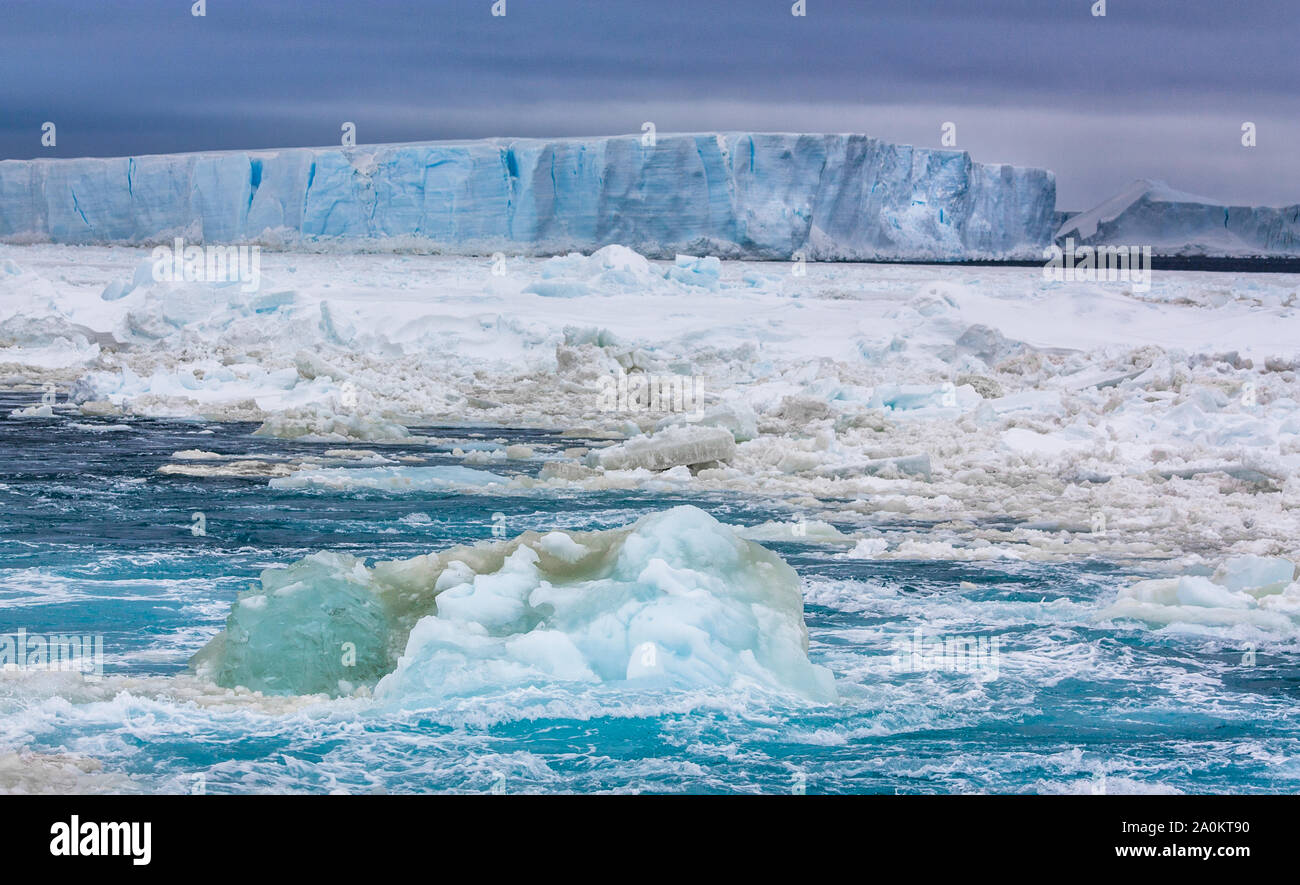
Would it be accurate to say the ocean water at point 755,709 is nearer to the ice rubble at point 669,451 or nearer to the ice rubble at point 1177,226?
the ice rubble at point 669,451

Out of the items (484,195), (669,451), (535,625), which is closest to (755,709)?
(535,625)

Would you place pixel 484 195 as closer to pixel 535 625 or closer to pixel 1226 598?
pixel 1226 598

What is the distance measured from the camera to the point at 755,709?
4.63 metres

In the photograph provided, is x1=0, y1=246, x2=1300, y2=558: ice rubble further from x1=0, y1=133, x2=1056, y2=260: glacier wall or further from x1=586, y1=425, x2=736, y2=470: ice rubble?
x1=0, y1=133, x2=1056, y2=260: glacier wall

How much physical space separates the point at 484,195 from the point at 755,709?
1155 inches

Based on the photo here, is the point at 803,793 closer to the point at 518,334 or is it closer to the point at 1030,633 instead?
the point at 1030,633

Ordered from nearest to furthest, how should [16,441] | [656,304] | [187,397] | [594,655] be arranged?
[594,655] < [16,441] < [187,397] < [656,304]

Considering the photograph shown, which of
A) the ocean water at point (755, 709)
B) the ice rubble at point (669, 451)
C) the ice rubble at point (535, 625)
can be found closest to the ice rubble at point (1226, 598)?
the ocean water at point (755, 709)

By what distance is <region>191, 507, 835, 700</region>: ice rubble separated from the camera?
189 inches

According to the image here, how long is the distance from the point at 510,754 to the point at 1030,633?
252 cm

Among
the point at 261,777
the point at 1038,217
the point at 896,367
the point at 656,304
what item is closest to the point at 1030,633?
the point at 261,777

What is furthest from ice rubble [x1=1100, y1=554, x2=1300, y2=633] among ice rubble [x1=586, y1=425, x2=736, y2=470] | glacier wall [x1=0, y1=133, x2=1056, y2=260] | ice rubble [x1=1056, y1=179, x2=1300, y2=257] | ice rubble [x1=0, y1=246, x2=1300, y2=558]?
ice rubble [x1=1056, y1=179, x2=1300, y2=257]

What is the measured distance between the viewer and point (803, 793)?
13.2 feet

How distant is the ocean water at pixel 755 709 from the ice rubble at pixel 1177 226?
4550cm
